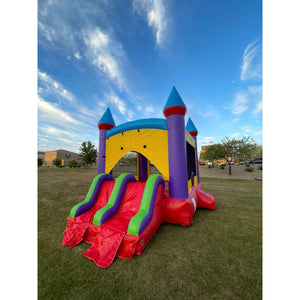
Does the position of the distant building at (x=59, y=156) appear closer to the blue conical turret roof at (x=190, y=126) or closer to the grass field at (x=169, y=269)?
the blue conical turret roof at (x=190, y=126)

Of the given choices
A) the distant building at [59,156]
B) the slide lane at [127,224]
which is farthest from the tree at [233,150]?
the distant building at [59,156]

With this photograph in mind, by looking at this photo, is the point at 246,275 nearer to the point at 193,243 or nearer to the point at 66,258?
the point at 193,243

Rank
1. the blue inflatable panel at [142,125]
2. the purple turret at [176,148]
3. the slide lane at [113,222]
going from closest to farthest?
the slide lane at [113,222] → the purple turret at [176,148] → the blue inflatable panel at [142,125]

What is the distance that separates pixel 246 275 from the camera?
1.95m

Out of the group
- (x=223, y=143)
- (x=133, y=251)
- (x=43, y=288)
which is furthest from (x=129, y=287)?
(x=223, y=143)

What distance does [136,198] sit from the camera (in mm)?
3418

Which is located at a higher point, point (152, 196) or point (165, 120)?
point (165, 120)

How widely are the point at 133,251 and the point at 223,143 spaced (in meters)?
20.7

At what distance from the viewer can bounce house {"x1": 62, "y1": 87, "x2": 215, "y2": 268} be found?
8.09 ft

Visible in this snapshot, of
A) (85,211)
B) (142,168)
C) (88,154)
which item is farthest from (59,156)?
(85,211)

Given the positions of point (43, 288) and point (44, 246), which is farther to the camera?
point (44, 246)

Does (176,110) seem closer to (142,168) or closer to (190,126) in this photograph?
(190,126)

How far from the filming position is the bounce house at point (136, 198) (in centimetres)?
246

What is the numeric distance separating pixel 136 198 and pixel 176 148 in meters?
1.78
